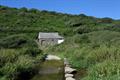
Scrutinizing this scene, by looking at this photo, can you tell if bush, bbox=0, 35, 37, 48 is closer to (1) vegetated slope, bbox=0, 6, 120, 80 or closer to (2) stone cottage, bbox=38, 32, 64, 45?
(1) vegetated slope, bbox=0, 6, 120, 80

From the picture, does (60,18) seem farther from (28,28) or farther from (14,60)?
(14,60)

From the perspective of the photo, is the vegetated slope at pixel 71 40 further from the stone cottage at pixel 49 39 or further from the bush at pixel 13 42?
the stone cottage at pixel 49 39

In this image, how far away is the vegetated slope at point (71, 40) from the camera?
44.3 feet

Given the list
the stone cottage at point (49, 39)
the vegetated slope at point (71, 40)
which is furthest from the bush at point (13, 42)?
the stone cottage at point (49, 39)

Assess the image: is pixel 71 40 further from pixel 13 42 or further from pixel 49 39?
pixel 49 39

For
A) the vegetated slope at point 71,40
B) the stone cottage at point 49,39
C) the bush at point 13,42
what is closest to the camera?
the vegetated slope at point 71,40

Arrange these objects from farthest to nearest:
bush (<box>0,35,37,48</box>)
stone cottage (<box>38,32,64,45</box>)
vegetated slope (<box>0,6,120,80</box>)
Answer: stone cottage (<box>38,32,64,45</box>) < bush (<box>0,35,37,48</box>) < vegetated slope (<box>0,6,120,80</box>)

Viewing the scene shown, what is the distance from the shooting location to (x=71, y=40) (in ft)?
132

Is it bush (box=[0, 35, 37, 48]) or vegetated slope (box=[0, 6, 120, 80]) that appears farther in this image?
bush (box=[0, 35, 37, 48])

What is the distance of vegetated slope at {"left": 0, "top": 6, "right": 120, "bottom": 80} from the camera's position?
13491mm

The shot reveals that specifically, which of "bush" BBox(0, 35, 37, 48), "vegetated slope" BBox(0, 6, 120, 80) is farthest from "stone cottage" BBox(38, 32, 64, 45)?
"bush" BBox(0, 35, 37, 48)

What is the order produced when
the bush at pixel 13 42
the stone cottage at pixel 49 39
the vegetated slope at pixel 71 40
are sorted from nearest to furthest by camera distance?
the vegetated slope at pixel 71 40
the bush at pixel 13 42
the stone cottage at pixel 49 39

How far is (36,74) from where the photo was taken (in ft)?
55.8

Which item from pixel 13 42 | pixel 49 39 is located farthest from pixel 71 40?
pixel 49 39
